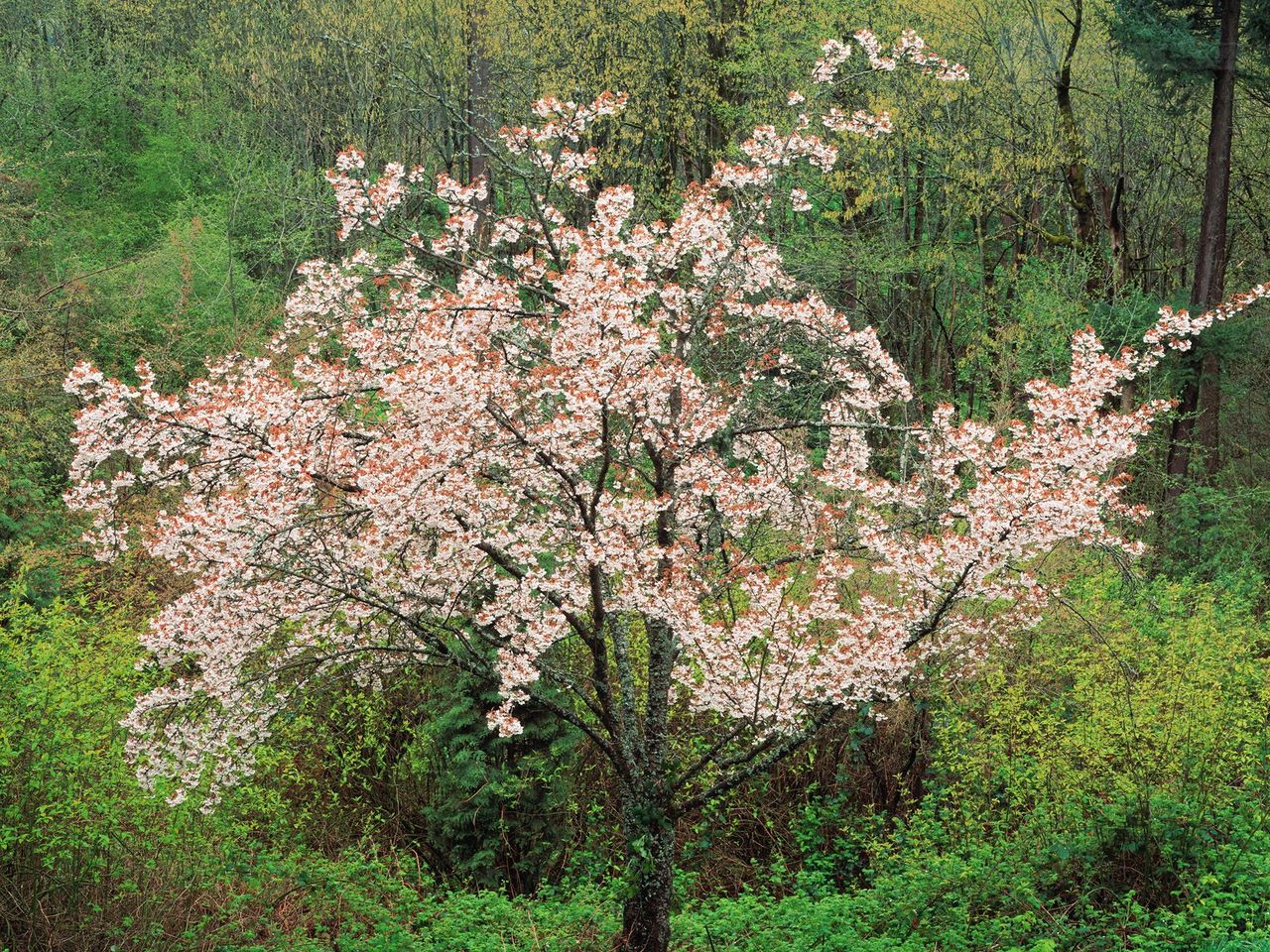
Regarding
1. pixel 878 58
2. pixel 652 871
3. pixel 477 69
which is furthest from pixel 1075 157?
pixel 652 871

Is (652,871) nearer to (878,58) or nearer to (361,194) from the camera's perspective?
(361,194)

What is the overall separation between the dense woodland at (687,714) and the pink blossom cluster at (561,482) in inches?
31.9

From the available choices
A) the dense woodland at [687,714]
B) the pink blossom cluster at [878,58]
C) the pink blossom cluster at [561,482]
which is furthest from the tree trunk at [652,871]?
the pink blossom cluster at [878,58]

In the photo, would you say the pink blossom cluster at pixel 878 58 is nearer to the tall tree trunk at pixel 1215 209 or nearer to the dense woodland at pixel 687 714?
the dense woodland at pixel 687 714

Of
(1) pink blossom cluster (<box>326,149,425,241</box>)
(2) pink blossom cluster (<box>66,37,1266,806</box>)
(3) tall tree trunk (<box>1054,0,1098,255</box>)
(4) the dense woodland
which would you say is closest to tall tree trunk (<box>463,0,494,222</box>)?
(4) the dense woodland

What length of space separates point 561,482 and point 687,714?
176 inches

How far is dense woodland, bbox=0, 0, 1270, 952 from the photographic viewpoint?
268 inches

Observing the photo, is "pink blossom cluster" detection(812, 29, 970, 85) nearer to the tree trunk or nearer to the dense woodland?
the dense woodland

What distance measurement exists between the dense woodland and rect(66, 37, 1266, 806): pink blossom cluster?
0.81m

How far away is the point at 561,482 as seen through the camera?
21.1 ft

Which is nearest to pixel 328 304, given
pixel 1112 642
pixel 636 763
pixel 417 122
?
pixel 636 763

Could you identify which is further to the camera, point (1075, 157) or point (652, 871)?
point (1075, 157)

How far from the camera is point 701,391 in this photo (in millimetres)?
6387

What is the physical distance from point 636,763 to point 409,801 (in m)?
3.84
